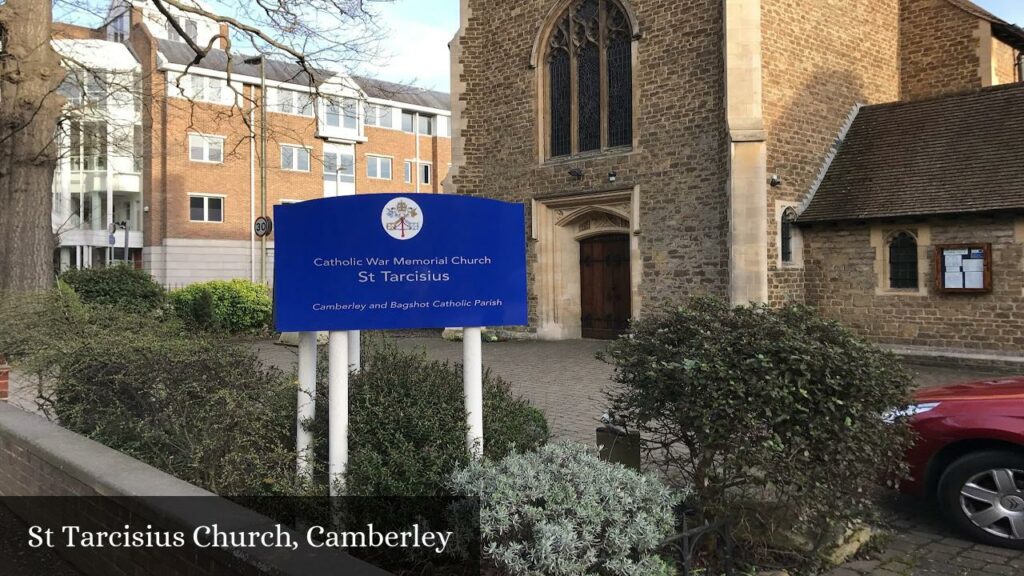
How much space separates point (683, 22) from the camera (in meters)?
16.9

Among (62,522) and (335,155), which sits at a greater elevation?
(335,155)

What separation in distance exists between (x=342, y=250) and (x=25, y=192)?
11.8 meters

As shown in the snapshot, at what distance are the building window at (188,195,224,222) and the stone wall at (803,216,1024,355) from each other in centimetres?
3157

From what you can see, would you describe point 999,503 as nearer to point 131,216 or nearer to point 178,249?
point 178,249

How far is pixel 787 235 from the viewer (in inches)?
651

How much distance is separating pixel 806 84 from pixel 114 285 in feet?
52.8

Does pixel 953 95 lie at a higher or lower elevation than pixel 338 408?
higher

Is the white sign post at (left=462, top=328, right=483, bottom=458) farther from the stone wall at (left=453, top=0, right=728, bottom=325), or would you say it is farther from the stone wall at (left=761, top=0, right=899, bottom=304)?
the stone wall at (left=761, top=0, right=899, bottom=304)

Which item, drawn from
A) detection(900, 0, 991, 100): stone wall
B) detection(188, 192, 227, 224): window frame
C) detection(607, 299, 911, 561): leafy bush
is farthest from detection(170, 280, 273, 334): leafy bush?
detection(607, 299, 911, 561): leafy bush

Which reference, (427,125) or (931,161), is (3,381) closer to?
(931,161)

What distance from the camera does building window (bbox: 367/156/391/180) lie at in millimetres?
46625

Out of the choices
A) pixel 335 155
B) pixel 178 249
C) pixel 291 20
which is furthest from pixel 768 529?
pixel 335 155

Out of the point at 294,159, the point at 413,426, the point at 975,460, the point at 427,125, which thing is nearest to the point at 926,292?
the point at 975,460

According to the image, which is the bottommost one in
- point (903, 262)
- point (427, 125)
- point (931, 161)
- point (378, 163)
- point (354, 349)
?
point (354, 349)
